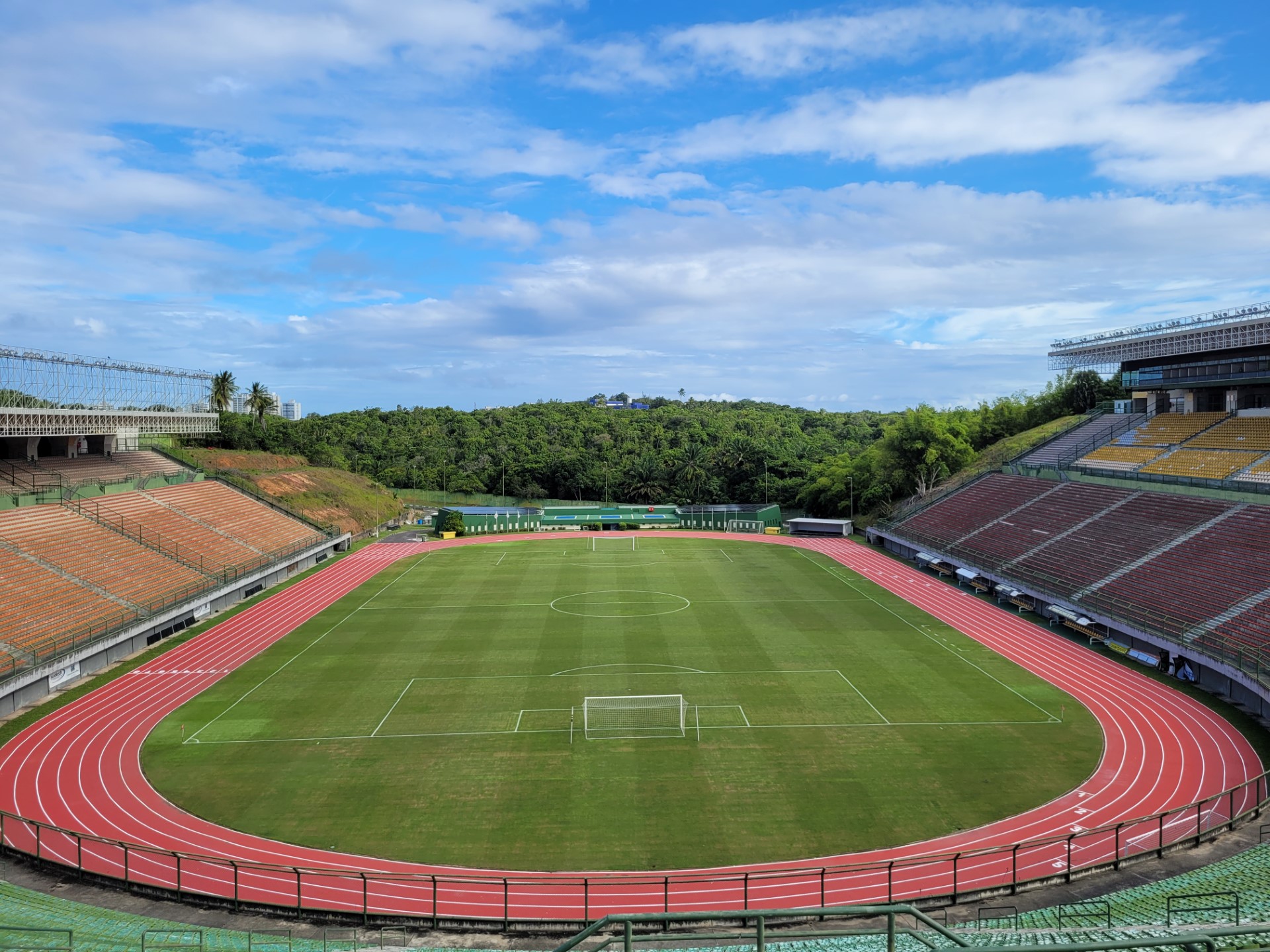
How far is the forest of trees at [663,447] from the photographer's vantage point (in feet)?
219

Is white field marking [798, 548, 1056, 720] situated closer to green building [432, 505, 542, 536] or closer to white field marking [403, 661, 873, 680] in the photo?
white field marking [403, 661, 873, 680]

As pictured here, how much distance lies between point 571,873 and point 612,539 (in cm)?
4437

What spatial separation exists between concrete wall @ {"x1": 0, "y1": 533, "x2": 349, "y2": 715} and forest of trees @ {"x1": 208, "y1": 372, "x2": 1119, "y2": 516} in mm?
29425

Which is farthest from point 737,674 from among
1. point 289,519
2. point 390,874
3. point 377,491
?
point 377,491

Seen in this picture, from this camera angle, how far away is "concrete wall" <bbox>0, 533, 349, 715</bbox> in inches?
894

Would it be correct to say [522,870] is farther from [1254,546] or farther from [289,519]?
[289,519]

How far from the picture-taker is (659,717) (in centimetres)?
2242

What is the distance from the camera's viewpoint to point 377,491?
70.6 metres

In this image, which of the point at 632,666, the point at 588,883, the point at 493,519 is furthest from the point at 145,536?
the point at 588,883

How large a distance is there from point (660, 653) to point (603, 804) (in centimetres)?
1139

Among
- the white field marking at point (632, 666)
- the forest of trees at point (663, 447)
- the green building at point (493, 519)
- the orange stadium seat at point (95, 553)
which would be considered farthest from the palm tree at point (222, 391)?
the white field marking at point (632, 666)

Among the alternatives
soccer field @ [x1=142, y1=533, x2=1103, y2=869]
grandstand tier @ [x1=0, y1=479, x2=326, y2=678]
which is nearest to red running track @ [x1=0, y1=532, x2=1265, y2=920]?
soccer field @ [x1=142, y1=533, x2=1103, y2=869]

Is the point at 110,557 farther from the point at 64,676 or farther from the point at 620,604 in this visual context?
the point at 620,604

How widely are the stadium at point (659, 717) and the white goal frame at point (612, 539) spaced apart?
6217mm
